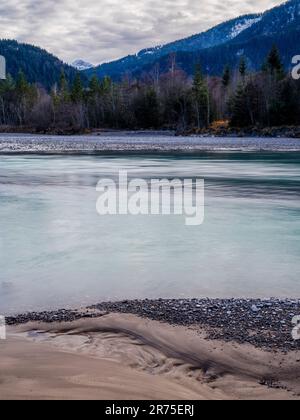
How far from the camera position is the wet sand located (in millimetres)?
4941

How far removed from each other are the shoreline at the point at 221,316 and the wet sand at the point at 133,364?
14 cm

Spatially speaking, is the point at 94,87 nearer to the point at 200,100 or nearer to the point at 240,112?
the point at 200,100

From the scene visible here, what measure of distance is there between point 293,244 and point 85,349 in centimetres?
623

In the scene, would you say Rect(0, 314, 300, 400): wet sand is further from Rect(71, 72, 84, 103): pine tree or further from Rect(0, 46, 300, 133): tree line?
Rect(71, 72, 84, 103): pine tree

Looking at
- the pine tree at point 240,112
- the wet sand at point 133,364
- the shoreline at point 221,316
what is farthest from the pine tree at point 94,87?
the wet sand at point 133,364

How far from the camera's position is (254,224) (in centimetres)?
1350

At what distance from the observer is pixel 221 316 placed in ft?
21.8

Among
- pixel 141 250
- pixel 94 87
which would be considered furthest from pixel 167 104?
pixel 141 250

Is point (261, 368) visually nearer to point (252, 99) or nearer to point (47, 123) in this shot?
point (252, 99)

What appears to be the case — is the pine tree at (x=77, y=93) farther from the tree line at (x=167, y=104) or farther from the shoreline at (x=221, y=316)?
the shoreline at (x=221, y=316)

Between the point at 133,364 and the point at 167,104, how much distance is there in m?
88.8

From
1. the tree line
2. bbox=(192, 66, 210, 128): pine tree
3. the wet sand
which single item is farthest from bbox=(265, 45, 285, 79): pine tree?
the wet sand

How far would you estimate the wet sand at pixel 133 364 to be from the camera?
4.94m

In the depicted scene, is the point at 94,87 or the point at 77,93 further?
the point at 77,93
